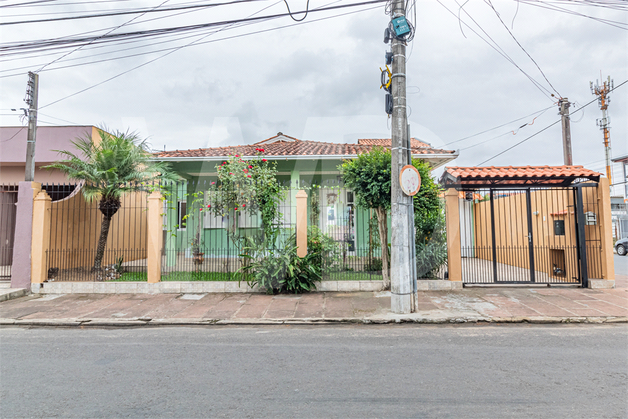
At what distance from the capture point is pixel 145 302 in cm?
742

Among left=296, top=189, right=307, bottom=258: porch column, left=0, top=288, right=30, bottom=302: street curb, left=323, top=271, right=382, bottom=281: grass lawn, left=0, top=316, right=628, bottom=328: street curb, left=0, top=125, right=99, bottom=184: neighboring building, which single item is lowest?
left=0, top=316, right=628, bottom=328: street curb

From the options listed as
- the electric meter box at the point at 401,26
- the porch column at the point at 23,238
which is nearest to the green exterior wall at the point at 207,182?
the porch column at the point at 23,238

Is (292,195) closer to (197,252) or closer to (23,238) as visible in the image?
(197,252)

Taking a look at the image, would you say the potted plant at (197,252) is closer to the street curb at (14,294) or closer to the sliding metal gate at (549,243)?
the street curb at (14,294)

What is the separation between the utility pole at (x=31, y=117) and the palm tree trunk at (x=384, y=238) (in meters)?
8.69

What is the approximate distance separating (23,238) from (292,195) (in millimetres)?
6794

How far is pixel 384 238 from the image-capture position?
27.3 ft

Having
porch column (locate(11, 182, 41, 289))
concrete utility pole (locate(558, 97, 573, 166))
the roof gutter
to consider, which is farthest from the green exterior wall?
concrete utility pole (locate(558, 97, 573, 166))

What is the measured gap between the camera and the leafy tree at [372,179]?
761cm

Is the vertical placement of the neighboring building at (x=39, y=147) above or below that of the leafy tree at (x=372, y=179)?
above

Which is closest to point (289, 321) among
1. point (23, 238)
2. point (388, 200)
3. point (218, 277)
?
point (218, 277)

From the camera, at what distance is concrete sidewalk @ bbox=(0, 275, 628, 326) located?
605 cm

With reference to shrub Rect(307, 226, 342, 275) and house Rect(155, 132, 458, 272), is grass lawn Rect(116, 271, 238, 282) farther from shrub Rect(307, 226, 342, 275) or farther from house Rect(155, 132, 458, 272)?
shrub Rect(307, 226, 342, 275)

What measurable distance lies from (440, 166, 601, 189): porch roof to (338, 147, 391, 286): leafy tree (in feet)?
6.29
